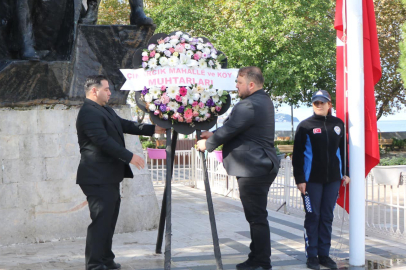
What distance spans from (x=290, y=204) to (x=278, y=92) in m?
13.2

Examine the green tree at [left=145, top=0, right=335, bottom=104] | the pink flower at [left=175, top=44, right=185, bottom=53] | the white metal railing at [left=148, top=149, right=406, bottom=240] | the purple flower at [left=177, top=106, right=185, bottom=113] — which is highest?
the green tree at [left=145, top=0, right=335, bottom=104]

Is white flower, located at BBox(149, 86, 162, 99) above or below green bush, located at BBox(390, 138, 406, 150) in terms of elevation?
above

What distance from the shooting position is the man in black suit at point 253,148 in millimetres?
4652

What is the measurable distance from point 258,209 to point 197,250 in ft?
4.72

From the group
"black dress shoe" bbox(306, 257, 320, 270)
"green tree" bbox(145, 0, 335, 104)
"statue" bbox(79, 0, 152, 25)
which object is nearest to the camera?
"black dress shoe" bbox(306, 257, 320, 270)

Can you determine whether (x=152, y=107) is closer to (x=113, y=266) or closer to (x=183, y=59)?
(x=183, y=59)

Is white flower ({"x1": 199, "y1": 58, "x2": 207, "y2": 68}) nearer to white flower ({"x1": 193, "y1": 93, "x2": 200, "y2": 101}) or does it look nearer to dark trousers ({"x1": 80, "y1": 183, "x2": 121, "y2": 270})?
white flower ({"x1": 193, "y1": 93, "x2": 200, "y2": 101})

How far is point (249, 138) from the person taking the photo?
4.72 m

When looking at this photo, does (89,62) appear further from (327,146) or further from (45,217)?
(327,146)

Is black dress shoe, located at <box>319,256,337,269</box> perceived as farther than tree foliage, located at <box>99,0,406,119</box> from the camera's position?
No

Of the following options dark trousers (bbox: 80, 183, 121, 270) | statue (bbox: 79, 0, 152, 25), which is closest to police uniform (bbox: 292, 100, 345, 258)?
dark trousers (bbox: 80, 183, 121, 270)

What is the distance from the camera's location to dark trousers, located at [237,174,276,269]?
473 centimetres

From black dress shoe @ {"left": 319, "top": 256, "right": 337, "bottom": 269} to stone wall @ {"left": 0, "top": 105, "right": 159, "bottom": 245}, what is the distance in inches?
113

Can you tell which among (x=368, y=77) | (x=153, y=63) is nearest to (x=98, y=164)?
(x=153, y=63)
